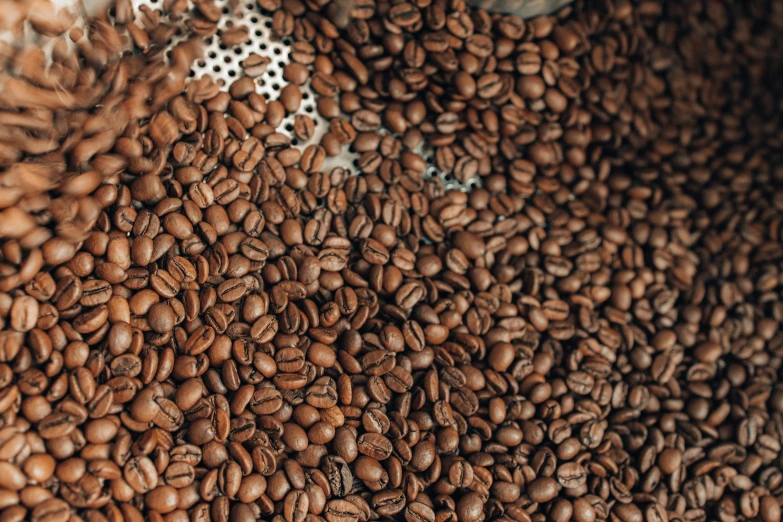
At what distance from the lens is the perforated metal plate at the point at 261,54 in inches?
57.9

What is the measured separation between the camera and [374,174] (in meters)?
1.53

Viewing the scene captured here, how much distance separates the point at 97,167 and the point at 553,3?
104 centimetres

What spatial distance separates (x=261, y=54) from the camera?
59.4 inches

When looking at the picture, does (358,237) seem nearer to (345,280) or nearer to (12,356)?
(345,280)

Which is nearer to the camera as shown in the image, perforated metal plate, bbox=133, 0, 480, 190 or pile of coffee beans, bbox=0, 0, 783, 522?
pile of coffee beans, bbox=0, 0, 783, 522

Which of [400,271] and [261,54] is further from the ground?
[261,54]

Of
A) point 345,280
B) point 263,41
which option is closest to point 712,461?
point 345,280

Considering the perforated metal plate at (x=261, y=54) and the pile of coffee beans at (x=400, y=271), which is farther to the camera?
the perforated metal plate at (x=261, y=54)

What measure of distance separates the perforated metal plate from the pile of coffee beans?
31mm

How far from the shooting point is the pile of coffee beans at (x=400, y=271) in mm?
1178

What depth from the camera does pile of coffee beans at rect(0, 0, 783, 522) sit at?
118 centimetres

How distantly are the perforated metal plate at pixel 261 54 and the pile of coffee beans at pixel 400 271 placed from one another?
0.03 metres

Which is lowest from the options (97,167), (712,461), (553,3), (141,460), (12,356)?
(712,461)

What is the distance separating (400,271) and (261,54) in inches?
21.7
